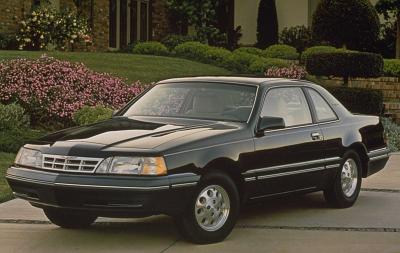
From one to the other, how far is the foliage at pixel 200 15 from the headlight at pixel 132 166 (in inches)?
864

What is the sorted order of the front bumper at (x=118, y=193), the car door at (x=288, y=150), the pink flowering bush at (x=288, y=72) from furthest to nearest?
the pink flowering bush at (x=288, y=72), the car door at (x=288, y=150), the front bumper at (x=118, y=193)

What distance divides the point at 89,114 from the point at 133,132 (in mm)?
6615

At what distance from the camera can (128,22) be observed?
28703 mm

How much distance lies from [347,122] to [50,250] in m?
3.73

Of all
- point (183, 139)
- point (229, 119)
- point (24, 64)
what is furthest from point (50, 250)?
point (24, 64)

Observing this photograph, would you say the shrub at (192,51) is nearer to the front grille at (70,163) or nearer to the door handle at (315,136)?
the door handle at (315,136)

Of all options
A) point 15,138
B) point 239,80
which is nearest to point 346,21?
point 15,138

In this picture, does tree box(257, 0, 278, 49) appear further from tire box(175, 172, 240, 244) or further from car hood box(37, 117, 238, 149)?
tire box(175, 172, 240, 244)

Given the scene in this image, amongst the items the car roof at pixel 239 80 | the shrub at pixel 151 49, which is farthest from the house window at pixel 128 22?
the car roof at pixel 239 80

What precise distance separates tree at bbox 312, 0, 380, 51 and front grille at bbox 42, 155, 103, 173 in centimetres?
1659

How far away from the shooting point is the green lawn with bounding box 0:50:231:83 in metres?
18.6

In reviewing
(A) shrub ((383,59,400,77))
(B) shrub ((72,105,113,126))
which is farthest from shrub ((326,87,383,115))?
(B) shrub ((72,105,113,126))

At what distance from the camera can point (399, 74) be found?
74.5ft

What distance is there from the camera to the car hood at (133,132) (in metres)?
6.85
